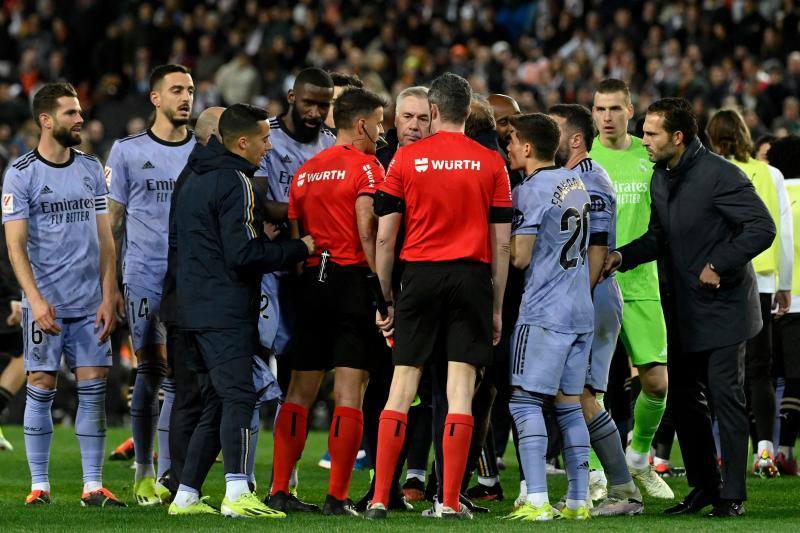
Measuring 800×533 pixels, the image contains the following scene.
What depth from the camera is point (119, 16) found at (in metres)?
25.2

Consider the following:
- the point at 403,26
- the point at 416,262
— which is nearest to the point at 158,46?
the point at 403,26

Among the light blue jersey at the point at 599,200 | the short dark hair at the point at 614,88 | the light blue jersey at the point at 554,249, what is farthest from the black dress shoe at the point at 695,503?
Result: the short dark hair at the point at 614,88

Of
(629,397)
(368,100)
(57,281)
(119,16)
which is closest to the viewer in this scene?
(368,100)

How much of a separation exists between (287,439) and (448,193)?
169cm

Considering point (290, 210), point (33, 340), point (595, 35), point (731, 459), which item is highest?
point (595, 35)

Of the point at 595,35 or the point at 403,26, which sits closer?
the point at 595,35

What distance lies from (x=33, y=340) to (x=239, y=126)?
6.24ft

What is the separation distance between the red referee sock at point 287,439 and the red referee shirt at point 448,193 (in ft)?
3.86

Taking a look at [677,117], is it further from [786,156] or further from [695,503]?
[786,156]

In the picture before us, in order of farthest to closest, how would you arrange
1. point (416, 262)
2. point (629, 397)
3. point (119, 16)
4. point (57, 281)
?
1. point (119, 16)
2. point (629, 397)
3. point (57, 281)
4. point (416, 262)

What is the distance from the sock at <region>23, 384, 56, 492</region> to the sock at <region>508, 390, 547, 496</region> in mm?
2882

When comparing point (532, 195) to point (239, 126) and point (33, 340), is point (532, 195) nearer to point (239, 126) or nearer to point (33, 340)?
point (239, 126)

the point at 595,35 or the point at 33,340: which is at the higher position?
the point at 595,35

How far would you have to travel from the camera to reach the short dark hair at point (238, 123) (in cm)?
737
